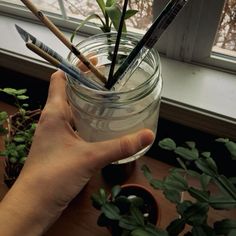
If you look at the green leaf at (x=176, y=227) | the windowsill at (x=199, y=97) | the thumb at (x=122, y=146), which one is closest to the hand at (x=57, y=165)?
the thumb at (x=122, y=146)

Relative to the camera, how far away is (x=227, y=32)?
2.29ft

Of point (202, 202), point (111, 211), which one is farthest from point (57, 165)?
point (202, 202)

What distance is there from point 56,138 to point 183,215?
21 centimetres

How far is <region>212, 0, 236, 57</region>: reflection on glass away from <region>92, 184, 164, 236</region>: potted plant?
0.99 ft

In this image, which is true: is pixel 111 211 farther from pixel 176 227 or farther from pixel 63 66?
pixel 63 66

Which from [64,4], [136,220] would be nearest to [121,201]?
[136,220]

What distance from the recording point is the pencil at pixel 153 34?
427 millimetres

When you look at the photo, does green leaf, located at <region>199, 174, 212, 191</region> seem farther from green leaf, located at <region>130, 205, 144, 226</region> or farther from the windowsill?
the windowsill

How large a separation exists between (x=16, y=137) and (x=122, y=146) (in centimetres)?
28

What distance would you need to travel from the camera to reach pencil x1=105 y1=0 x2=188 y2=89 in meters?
0.43

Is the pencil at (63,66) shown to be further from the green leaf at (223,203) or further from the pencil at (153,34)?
the green leaf at (223,203)

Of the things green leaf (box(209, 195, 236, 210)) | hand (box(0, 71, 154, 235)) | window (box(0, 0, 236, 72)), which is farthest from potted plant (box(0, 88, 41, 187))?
green leaf (box(209, 195, 236, 210))

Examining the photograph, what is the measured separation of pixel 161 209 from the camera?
68cm

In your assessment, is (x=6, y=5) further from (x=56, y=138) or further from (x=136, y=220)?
(x=136, y=220)
